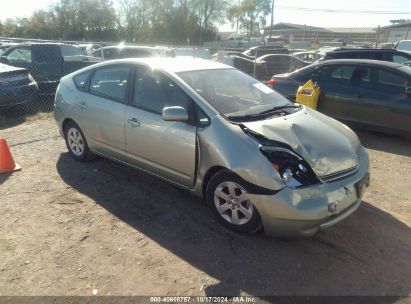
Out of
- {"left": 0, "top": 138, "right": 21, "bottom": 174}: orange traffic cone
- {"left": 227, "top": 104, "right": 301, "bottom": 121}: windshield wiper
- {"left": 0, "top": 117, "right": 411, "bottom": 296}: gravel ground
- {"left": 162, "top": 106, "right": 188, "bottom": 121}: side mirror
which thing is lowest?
Answer: {"left": 0, "top": 117, "right": 411, "bottom": 296}: gravel ground

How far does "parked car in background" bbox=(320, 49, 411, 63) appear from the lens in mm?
9312

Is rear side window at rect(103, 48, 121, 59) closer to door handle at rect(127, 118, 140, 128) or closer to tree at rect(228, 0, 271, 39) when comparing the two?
door handle at rect(127, 118, 140, 128)

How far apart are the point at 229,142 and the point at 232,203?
1.97ft

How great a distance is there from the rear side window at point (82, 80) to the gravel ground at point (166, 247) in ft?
4.33

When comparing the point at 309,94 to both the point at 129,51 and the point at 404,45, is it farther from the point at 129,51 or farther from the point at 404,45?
the point at 404,45

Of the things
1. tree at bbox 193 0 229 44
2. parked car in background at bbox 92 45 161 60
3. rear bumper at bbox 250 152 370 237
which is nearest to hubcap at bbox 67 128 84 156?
rear bumper at bbox 250 152 370 237

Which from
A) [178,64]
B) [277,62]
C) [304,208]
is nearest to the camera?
[304,208]

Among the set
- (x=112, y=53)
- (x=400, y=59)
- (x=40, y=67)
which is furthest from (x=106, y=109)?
(x=112, y=53)

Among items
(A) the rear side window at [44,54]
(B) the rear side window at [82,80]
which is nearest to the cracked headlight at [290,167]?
(B) the rear side window at [82,80]

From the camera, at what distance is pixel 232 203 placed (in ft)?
11.3

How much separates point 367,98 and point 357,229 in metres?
3.85

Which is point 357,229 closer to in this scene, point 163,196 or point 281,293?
point 281,293

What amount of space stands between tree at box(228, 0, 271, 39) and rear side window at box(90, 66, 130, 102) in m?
61.9

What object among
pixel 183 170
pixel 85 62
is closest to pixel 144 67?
pixel 183 170
